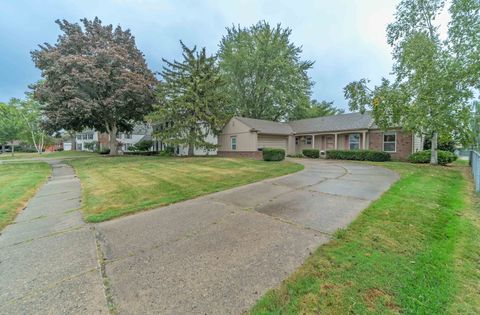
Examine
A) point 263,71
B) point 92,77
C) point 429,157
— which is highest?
point 263,71

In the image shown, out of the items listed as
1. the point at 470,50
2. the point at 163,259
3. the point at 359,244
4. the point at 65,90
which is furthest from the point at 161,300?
the point at 65,90

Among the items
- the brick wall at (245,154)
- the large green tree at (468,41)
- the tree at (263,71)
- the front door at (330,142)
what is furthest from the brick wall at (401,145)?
the tree at (263,71)

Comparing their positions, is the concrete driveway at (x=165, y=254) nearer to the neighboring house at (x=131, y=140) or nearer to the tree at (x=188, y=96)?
the tree at (x=188, y=96)

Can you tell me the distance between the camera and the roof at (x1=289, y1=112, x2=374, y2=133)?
1771cm

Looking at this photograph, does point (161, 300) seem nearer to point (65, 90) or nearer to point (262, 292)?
point (262, 292)

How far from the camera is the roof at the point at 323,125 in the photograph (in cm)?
1798

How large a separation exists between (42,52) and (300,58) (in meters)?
28.7

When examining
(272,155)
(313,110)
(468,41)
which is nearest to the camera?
(468,41)

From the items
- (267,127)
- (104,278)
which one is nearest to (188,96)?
(267,127)

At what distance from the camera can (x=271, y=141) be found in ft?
69.1

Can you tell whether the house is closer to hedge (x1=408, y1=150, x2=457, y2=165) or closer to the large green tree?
hedge (x1=408, y1=150, x2=457, y2=165)

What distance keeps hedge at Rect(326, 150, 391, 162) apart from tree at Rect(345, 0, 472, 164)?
Answer: 8.81ft

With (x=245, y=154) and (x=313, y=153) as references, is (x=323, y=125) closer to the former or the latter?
(x=313, y=153)

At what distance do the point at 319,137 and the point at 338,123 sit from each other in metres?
2.11
